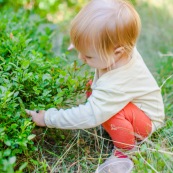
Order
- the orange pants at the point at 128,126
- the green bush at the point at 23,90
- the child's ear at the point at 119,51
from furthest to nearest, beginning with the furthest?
the orange pants at the point at 128,126
the child's ear at the point at 119,51
the green bush at the point at 23,90

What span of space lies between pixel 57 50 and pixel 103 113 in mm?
1602

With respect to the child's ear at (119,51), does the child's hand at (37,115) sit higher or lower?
lower

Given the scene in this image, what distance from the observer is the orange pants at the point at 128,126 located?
2.00m

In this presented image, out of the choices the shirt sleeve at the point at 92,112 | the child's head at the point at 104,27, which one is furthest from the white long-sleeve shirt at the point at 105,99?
the child's head at the point at 104,27

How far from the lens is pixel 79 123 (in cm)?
194

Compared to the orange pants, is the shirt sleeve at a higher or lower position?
higher

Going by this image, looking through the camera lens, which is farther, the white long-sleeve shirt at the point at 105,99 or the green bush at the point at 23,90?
the white long-sleeve shirt at the point at 105,99

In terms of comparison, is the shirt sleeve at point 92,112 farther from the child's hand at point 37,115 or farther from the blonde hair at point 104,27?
the blonde hair at point 104,27

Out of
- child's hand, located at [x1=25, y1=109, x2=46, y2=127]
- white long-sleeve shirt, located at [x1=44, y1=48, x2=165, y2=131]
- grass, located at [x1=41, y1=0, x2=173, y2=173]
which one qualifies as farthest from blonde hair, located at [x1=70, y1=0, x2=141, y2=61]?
grass, located at [x1=41, y1=0, x2=173, y2=173]

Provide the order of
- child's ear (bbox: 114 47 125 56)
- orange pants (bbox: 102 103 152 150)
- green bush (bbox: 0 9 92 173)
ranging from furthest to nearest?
orange pants (bbox: 102 103 152 150), child's ear (bbox: 114 47 125 56), green bush (bbox: 0 9 92 173)

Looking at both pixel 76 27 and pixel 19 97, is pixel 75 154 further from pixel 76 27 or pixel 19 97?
pixel 76 27

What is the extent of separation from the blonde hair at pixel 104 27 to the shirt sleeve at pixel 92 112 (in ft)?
0.67

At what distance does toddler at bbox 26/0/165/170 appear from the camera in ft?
6.01

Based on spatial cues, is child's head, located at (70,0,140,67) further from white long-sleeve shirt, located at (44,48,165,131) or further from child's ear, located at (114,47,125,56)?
white long-sleeve shirt, located at (44,48,165,131)
